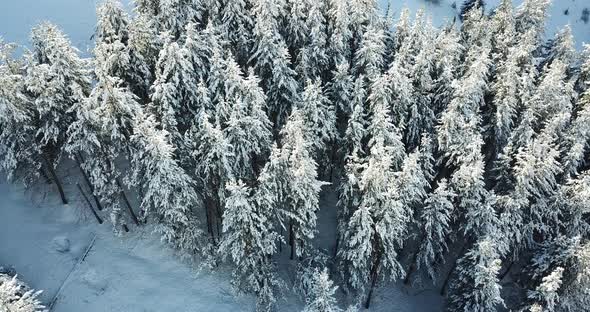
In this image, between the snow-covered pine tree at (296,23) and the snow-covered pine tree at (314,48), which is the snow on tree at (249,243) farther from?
the snow-covered pine tree at (296,23)

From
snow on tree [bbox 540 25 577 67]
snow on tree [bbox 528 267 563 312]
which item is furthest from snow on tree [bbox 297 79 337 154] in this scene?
snow on tree [bbox 540 25 577 67]

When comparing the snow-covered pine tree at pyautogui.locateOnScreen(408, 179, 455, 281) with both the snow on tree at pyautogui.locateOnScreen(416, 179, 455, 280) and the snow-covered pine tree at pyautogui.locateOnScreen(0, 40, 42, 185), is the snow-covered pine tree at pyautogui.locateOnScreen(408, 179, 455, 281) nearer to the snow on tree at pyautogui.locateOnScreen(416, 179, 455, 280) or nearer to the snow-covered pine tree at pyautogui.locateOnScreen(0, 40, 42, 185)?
the snow on tree at pyautogui.locateOnScreen(416, 179, 455, 280)

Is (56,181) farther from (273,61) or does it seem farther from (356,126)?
(356,126)

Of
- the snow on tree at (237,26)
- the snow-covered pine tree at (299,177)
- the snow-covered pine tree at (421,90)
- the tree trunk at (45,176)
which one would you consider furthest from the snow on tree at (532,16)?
the tree trunk at (45,176)

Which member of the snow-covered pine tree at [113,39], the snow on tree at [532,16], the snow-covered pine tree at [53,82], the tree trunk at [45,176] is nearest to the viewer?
the snow-covered pine tree at [53,82]

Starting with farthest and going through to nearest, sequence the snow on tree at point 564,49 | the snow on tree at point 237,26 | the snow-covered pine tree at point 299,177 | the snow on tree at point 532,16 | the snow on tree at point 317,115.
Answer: the snow on tree at point 532,16 < the snow on tree at point 564,49 < the snow on tree at point 237,26 < the snow on tree at point 317,115 < the snow-covered pine tree at point 299,177
